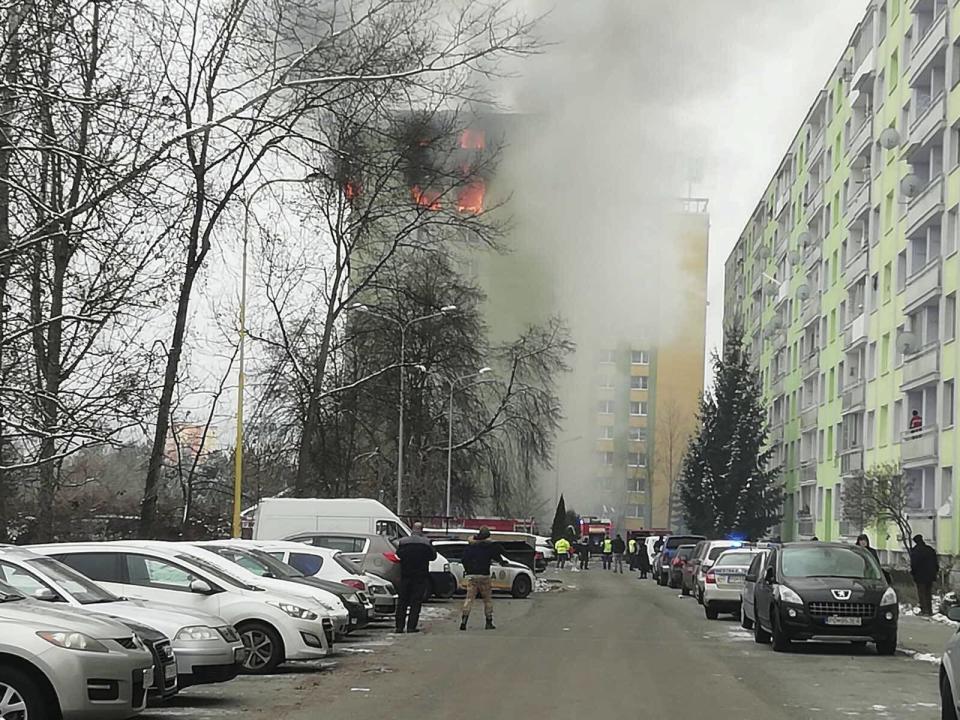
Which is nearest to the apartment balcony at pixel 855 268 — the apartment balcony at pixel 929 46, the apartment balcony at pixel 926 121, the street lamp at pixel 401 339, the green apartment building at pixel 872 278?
the green apartment building at pixel 872 278

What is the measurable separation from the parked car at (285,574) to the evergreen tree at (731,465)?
57130 millimetres

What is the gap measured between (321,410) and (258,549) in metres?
23.1

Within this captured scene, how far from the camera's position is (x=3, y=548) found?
12703 mm

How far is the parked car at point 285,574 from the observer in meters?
20.0

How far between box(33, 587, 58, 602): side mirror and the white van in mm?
24818

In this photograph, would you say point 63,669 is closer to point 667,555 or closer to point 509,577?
point 509,577

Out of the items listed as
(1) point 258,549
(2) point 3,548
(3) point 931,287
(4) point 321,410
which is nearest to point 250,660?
(2) point 3,548

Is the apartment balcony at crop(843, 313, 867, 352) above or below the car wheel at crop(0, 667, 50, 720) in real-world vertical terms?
above

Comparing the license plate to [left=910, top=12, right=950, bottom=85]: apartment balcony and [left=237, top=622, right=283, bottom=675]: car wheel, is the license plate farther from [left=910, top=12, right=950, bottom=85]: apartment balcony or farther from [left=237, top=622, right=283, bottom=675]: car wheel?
[left=910, top=12, right=950, bottom=85]: apartment balcony

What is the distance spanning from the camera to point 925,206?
50.2m

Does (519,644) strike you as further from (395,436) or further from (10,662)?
(395,436)

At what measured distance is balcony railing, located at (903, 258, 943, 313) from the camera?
47.9 m

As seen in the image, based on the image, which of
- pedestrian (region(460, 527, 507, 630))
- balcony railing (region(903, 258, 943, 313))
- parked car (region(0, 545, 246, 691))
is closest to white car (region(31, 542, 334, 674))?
parked car (region(0, 545, 246, 691))

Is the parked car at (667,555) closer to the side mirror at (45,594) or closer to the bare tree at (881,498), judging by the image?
the bare tree at (881,498)
